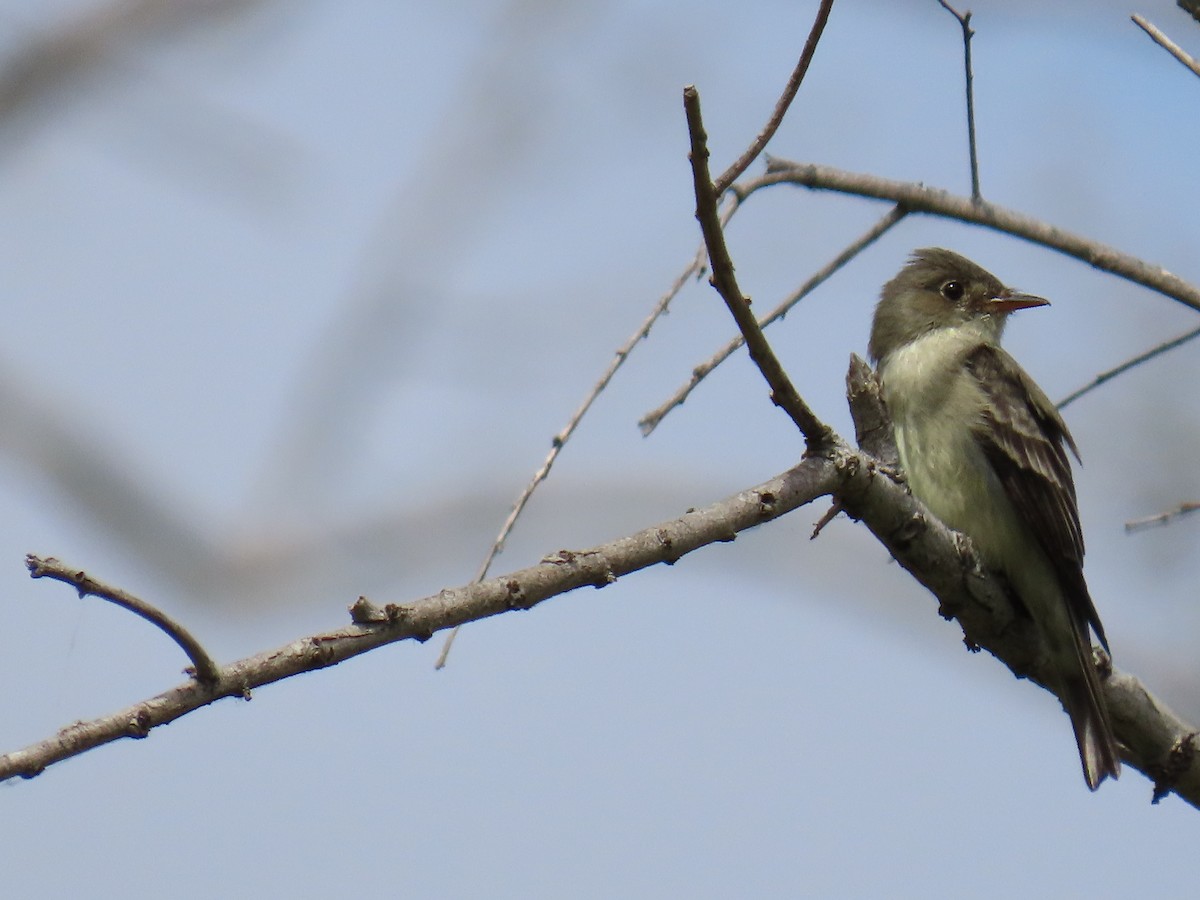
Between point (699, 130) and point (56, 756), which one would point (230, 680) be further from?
point (699, 130)

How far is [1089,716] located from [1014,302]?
2.73m

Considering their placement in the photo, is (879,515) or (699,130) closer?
(699,130)

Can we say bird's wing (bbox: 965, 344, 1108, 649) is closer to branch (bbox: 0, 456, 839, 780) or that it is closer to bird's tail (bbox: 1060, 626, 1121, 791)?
bird's tail (bbox: 1060, 626, 1121, 791)

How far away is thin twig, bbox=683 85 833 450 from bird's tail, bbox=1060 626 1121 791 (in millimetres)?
1967

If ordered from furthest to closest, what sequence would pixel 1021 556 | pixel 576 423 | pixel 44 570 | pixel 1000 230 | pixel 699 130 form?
pixel 1021 556, pixel 1000 230, pixel 576 423, pixel 699 130, pixel 44 570

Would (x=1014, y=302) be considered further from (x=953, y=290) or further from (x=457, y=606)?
(x=457, y=606)

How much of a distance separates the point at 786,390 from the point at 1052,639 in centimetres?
226

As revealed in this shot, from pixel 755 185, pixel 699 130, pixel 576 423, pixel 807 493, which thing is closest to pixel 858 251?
pixel 755 185

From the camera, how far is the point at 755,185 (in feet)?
16.8

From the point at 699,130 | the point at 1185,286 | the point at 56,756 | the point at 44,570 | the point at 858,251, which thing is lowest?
the point at 56,756

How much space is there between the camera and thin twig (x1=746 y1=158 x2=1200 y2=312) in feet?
17.2

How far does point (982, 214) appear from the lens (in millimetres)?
5496

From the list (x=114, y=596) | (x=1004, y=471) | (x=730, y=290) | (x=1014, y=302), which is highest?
(x=1014, y=302)

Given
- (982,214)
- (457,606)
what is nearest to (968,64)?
(982,214)
